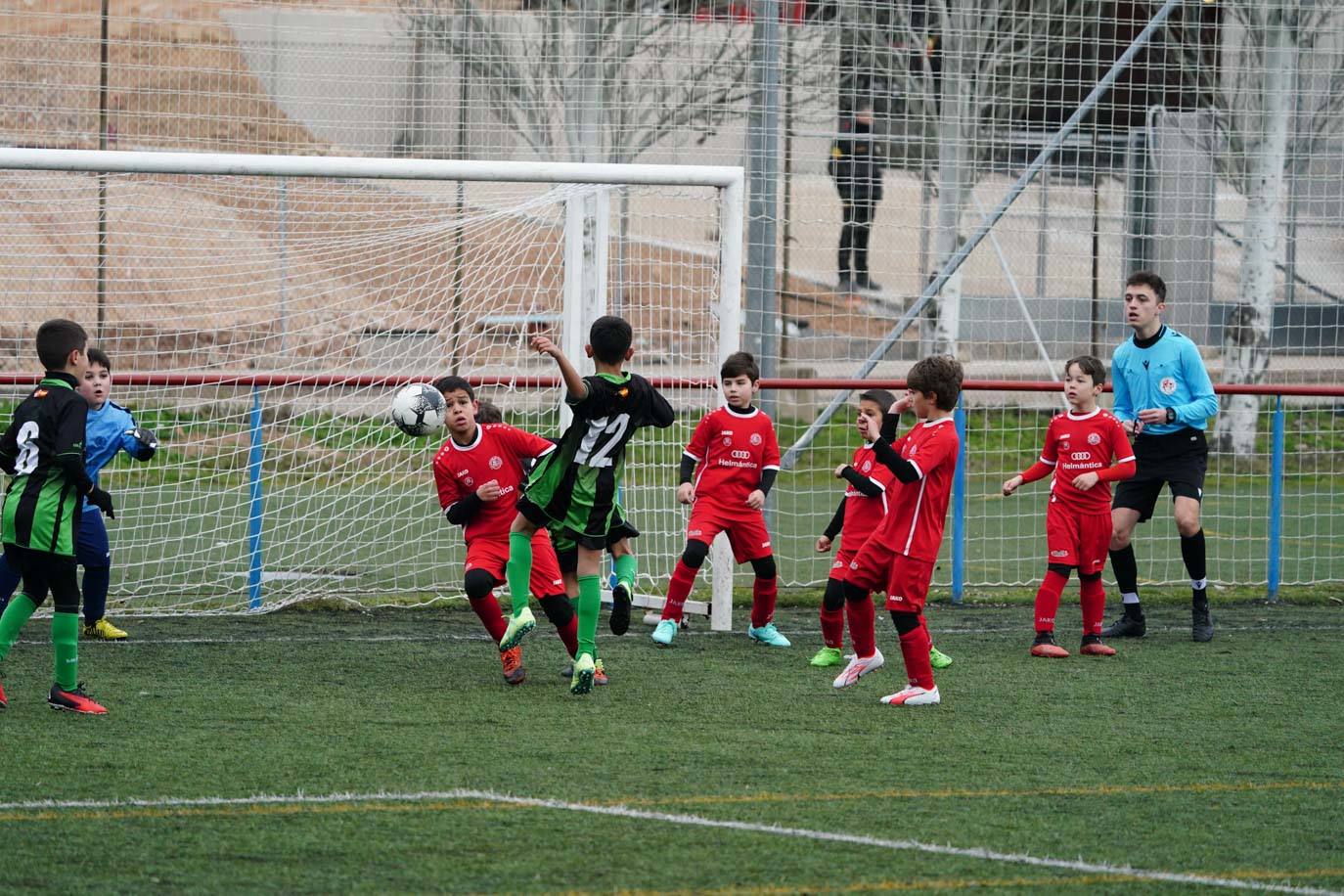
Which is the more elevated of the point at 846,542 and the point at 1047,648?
the point at 846,542

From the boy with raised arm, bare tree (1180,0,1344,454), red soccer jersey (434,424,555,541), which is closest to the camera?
the boy with raised arm

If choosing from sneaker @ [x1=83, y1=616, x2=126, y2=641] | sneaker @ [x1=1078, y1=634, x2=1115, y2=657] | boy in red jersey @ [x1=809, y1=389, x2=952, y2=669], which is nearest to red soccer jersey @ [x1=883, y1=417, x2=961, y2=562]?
boy in red jersey @ [x1=809, y1=389, x2=952, y2=669]

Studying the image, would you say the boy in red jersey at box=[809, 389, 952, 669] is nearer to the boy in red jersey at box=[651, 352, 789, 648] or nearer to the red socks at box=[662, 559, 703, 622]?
the boy in red jersey at box=[651, 352, 789, 648]

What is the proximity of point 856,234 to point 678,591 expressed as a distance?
308 inches

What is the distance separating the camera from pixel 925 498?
248 inches

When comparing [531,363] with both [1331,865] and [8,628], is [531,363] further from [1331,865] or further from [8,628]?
[1331,865]

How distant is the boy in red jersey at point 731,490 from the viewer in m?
7.89

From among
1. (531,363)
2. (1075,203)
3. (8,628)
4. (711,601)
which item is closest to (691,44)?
(531,363)

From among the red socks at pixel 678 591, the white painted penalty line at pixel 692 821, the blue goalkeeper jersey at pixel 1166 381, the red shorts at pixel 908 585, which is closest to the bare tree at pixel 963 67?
the blue goalkeeper jersey at pixel 1166 381

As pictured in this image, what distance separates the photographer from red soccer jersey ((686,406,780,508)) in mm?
7918

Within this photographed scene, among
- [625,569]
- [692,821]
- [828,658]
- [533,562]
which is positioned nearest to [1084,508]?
[828,658]

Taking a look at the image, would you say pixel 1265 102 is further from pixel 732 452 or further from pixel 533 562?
pixel 533 562

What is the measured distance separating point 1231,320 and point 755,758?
1334 cm

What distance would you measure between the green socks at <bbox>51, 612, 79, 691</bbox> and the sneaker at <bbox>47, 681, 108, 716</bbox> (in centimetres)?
3
